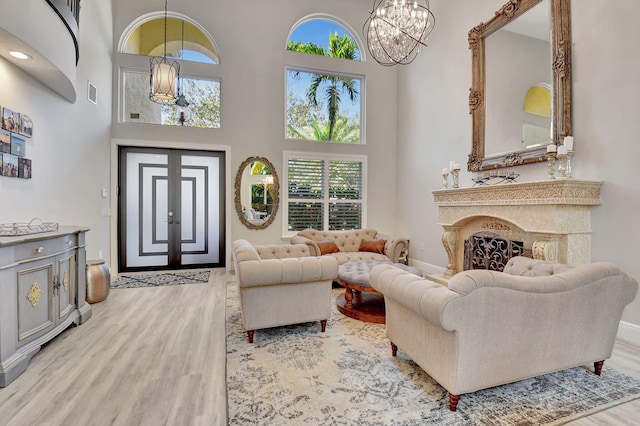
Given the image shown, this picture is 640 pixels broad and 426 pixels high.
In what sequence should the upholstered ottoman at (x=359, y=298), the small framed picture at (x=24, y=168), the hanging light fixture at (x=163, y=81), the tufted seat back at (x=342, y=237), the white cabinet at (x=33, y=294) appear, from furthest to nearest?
the tufted seat back at (x=342, y=237), the hanging light fixture at (x=163, y=81), the upholstered ottoman at (x=359, y=298), the small framed picture at (x=24, y=168), the white cabinet at (x=33, y=294)

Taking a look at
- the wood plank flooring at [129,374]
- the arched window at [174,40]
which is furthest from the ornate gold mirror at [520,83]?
the arched window at [174,40]

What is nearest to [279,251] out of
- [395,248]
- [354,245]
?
[354,245]

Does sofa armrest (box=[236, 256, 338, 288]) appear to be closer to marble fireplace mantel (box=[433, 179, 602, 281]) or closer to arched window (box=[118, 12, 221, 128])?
marble fireplace mantel (box=[433, 179, 602, 281])

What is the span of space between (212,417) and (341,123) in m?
5.97

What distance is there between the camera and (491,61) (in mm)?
4484

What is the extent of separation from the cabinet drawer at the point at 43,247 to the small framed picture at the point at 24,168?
0.76 meters

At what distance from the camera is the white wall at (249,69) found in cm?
562

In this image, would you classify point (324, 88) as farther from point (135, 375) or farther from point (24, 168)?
point (135, 375)

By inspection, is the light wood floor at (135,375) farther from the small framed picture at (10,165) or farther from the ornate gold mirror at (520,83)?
the ornate gold mirror at (520,83)

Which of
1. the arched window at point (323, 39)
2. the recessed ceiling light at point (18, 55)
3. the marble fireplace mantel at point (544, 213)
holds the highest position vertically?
the arched window at point (323, 39)

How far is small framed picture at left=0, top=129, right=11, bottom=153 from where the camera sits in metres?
2.79

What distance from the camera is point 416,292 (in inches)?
77.2

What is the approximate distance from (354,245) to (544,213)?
3137 mm

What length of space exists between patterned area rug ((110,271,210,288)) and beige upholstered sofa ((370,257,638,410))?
4067mm
